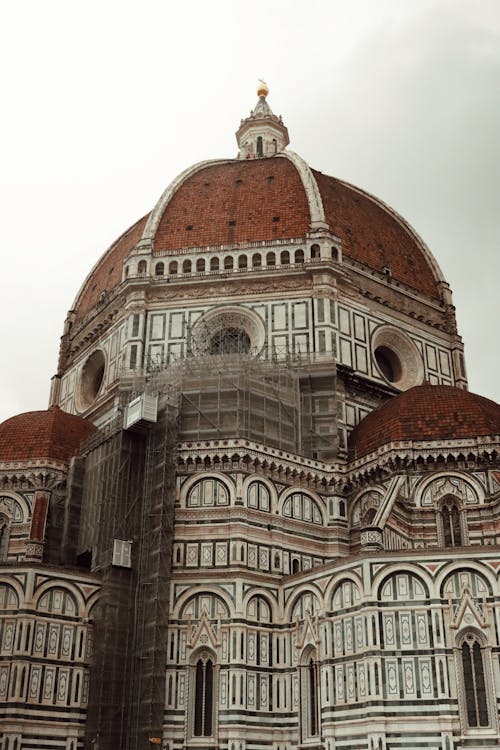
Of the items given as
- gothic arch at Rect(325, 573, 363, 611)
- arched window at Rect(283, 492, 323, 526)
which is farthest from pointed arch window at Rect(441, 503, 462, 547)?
gothic arch at Rect(325, 573, 363, 611)

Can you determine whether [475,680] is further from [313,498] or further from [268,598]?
[313,498]

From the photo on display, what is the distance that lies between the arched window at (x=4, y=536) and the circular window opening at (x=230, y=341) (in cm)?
992

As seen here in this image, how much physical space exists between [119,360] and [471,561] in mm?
16850

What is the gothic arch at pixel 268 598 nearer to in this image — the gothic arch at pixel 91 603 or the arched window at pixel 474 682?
the gothic arch at pixel 91 603

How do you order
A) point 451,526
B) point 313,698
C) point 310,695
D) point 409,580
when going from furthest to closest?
point 451,526 < point 310,695 < point 313,698 < point 409,580

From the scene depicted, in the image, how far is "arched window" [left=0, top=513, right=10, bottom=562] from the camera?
29828 mm

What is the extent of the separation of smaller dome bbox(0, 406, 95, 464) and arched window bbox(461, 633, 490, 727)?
1519 centimetres

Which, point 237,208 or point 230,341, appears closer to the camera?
point 230,341

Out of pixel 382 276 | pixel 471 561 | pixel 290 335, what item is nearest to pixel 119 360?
pixel 290 335

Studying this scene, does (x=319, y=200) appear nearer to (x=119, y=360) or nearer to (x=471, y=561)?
(x=119, y=360)

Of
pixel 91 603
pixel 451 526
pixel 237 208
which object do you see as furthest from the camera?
pixel 237 208

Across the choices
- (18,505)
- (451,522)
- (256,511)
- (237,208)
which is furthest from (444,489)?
(237,208)

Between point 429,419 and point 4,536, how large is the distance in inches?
583

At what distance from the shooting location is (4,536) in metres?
Answer: 30.2
